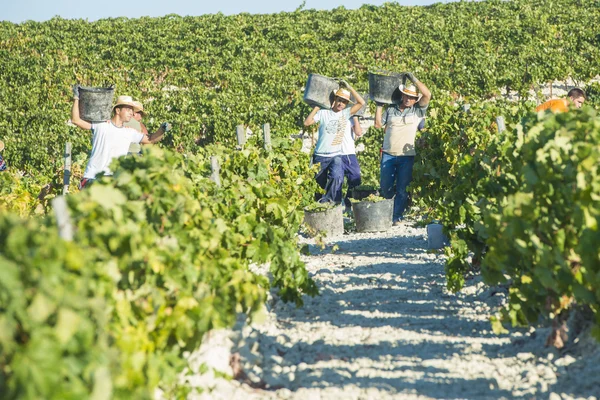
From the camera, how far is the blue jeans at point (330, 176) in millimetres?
9062

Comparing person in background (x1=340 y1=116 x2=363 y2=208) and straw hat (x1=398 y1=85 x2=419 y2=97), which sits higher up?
straw hat (x1=398 y1=85 x2=419 y2=97)

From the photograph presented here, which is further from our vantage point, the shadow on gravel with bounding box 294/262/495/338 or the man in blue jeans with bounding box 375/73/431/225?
the man in blue jeans with bounding box 375/73/431/225

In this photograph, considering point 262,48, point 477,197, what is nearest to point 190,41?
point 262,48

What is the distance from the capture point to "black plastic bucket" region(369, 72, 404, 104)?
8883 millimetres

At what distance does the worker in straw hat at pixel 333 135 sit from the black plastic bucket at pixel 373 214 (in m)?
0.41

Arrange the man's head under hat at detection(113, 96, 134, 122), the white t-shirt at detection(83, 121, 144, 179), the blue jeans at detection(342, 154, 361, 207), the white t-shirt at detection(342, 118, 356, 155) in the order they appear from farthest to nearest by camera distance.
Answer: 1. the blue jeans at detection(342, 154, 361, 207)
2. the white t-shirt at detection(342, 118, 356, 155)
3. the man's head under hat at detection(113, 96, 134, 122)
4. the white t-shirt at detection(83, 121, 144, 179)

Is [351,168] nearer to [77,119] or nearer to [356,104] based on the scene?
[356,104]

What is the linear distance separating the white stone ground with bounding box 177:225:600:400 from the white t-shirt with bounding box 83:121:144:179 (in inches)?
70.0

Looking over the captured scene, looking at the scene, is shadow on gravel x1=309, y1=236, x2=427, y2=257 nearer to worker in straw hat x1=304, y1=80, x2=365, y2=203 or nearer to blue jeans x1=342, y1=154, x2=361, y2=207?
worker in straw hat x1=304, y1=80, x2=365, y2=203

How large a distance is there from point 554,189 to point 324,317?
6.42ft

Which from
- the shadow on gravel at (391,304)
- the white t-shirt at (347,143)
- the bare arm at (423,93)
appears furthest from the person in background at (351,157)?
the shadow on gravel at (391,304)

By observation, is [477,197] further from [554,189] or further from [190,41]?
[190,41]

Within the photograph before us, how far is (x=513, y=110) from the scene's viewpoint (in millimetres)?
7348

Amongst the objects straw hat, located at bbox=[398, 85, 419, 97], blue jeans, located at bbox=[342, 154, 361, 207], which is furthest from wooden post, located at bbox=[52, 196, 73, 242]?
Result: blue jeans, located at bbox=[342, 154, 361, 207]
